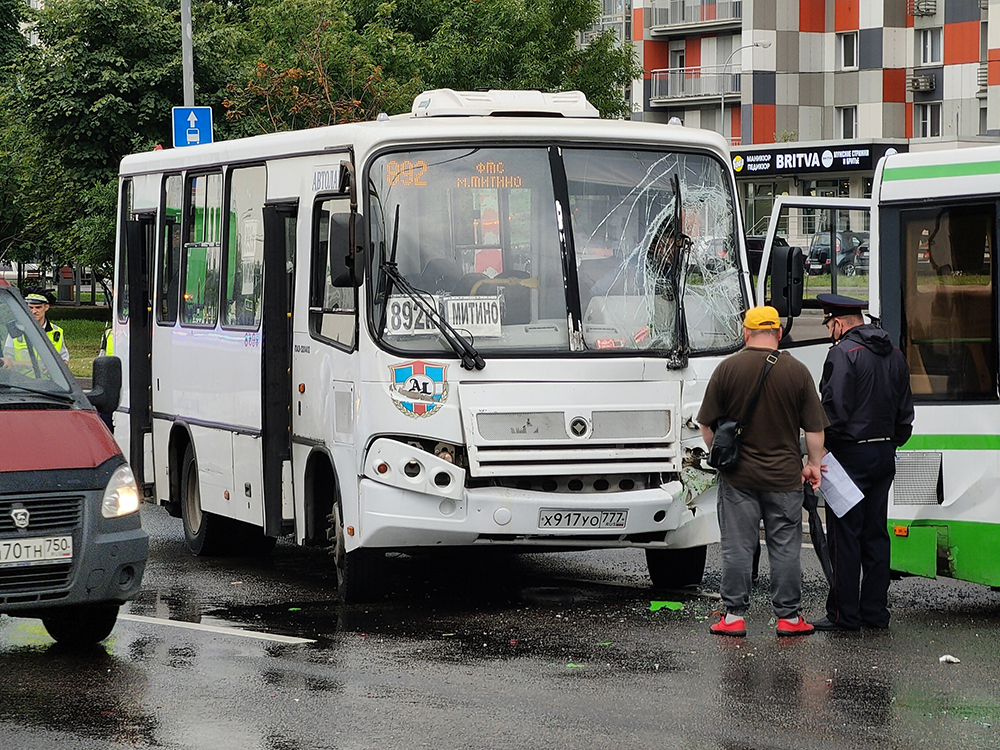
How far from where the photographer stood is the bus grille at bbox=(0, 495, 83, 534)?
8.27 metres

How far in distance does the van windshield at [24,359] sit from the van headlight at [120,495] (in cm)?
71

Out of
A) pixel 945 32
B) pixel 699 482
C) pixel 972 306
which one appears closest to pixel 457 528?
pixel 699 482

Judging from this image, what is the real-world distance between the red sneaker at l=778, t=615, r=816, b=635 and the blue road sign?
14955mm

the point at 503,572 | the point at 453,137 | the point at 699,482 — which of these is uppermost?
the point at 453,137

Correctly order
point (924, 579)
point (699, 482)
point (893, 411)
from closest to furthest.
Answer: point (893, 411) < point (699, 482) < point (924, 579)

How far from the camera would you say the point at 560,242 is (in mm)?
10312

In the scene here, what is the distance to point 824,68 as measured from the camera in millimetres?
69250

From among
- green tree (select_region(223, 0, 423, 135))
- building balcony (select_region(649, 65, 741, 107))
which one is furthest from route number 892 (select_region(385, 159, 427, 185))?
building balcony (select_region(649, 65, 741, 107))

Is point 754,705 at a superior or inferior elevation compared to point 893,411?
inferior

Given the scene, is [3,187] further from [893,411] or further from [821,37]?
[893,411]

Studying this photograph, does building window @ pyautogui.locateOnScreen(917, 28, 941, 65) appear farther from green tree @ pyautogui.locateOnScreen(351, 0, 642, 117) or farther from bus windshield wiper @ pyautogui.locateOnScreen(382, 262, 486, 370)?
bus windshield wiper @ pyautogui.locateOnScreen(382, 262, 486, 370)

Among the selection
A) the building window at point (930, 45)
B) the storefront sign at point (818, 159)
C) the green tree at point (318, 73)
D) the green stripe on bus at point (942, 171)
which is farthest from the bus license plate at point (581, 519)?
the building window at point (930, 45)

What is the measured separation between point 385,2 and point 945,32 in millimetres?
32711

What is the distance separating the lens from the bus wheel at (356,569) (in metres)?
10.4
